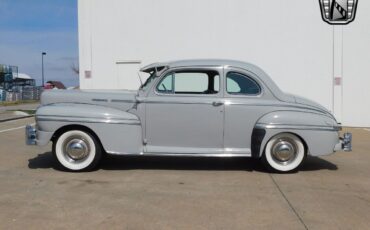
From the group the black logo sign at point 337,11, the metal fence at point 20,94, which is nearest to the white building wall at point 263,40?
the black logo sign at point 337,11

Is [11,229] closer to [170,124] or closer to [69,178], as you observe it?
[69,178]

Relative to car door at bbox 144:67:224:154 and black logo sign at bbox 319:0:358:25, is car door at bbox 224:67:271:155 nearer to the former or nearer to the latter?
car door at bbox 144:67:224:154

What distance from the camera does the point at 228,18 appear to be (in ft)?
50.2

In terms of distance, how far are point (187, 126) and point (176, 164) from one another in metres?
1.03

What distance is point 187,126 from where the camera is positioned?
7.12 metres

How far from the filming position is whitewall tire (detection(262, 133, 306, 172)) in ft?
23.4

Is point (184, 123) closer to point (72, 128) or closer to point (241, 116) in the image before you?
point (241, 116)

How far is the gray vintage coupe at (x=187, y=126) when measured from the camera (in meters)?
7.05

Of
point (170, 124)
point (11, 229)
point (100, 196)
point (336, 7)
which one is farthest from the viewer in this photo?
point (336, 7)

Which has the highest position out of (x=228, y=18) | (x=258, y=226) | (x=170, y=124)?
(x=228, y=18)

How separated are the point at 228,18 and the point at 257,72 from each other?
8341 millimetres

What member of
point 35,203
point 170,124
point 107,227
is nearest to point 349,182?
point 170,124

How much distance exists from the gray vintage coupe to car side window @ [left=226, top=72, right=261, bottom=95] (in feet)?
0.08

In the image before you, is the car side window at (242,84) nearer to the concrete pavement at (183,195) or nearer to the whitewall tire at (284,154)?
the whitewall tire at (284,154)
